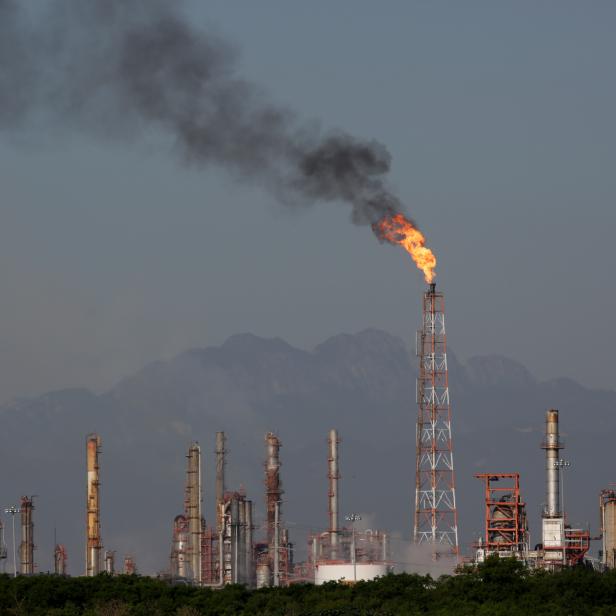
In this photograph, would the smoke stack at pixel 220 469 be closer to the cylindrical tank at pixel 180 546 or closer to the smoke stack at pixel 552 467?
the cylindrical tank at pixel 180 546

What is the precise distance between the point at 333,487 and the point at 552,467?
30.7 meters

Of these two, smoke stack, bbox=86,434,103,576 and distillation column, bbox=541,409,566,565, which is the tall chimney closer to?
smoke stack, bbox=86,434,103,576

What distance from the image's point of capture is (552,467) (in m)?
141

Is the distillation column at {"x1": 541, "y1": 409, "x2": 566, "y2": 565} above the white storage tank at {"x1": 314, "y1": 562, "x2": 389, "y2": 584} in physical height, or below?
above

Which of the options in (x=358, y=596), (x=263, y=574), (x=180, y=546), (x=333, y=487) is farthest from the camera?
(x=180, y=546)

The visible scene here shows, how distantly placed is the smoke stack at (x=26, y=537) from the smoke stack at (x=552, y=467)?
62.0m

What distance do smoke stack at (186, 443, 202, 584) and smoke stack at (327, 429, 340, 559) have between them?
41.4ft

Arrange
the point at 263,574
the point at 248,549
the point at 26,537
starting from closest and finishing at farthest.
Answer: the point at 263,574 < the point at 248,549 < the point at 26,537

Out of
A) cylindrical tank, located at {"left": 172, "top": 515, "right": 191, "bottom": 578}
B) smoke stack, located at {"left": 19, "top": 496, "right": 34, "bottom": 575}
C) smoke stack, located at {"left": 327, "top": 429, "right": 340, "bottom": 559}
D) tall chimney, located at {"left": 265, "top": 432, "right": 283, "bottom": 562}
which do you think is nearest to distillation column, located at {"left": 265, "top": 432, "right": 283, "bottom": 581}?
tall chimney, located at {"left": 265, "top": 432, "right": 283, "bottom": 562}

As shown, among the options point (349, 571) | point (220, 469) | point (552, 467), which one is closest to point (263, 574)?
point (220, 469)

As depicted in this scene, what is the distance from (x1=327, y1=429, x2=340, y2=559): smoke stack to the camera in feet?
539

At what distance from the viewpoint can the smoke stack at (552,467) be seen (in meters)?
140

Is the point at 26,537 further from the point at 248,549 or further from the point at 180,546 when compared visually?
the point at 248,549

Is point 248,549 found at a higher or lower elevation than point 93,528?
lower
